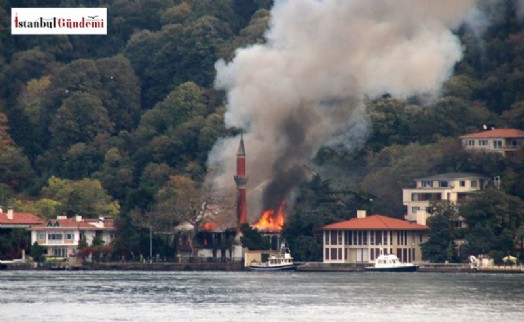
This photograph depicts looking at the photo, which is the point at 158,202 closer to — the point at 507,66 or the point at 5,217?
the point at 5,217

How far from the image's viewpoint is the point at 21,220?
18175cm

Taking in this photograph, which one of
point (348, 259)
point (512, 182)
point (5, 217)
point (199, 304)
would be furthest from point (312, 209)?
point (199, 304)

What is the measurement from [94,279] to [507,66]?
5527cm

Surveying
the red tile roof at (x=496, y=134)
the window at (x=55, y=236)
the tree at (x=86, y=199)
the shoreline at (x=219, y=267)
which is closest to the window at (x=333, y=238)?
the shoreline at (x=219, y=267)

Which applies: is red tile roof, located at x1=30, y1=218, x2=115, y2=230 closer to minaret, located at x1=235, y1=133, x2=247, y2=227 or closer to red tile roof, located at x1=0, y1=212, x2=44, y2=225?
red tile roof, located at x1=0, y1=212, x2=44, y2=225

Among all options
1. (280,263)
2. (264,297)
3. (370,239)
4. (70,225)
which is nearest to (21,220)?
(70,225)

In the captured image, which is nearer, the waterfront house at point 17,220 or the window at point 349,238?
the window at point 349,238

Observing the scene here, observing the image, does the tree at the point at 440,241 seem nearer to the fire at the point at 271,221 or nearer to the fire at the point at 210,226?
the fire at the point at 271,221

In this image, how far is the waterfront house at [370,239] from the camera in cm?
16762

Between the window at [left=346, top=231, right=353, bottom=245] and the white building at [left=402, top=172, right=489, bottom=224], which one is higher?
the white building at [left=402, top=172, right=489, bottom=224]

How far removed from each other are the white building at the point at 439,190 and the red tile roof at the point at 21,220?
3140cm

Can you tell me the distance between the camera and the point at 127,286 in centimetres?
14088

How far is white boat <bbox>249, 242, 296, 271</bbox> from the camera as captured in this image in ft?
550

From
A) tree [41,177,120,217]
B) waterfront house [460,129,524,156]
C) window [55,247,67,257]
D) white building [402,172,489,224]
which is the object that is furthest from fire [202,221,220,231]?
waterfront house [460,129,524,156]
